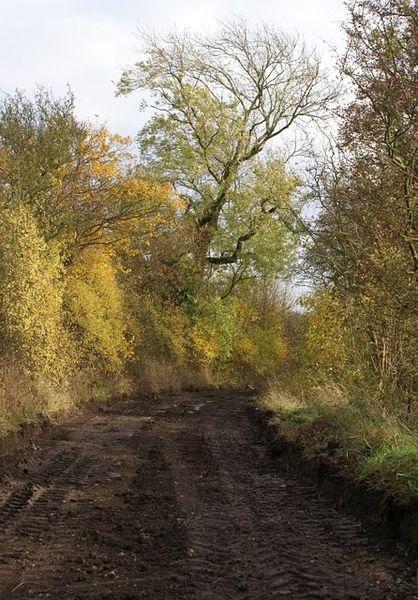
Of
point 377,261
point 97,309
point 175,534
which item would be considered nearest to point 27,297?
point 97,309

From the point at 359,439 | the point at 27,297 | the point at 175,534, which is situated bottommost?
the point at 175,534

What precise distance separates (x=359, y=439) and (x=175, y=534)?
3607 mm

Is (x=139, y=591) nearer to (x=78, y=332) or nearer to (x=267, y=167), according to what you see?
(x=78, y=332)

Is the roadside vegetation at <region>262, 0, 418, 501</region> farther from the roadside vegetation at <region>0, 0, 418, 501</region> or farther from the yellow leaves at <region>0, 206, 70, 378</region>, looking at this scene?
the yellow leaves at <region>0, 206, 70, 378</region>

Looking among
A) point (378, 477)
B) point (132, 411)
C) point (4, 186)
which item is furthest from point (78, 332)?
point (378, 477)

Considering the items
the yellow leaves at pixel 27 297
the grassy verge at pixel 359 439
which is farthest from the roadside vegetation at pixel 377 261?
the yellow leaves at pixel 27 297

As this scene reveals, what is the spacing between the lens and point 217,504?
809cm

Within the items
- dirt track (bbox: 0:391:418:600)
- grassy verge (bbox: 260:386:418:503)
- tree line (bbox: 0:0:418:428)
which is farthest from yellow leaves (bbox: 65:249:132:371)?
dirt track (bbox: 0:391:418:600)

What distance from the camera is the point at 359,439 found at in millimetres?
9133

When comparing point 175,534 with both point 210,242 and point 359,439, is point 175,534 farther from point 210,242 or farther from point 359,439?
point 210,242

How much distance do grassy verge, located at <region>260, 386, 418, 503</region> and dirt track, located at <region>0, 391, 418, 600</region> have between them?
0.62 metres

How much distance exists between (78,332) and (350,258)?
14775 mm

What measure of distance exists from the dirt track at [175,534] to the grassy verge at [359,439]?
62 cm

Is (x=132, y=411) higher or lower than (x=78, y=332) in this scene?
lower
